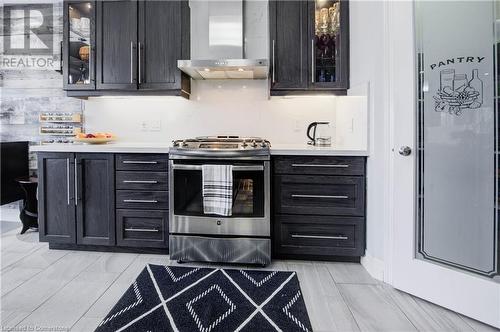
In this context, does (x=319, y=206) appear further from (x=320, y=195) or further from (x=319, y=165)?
(x=319, y=165)

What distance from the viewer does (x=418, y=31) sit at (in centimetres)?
187

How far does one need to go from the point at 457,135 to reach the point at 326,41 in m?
1.36

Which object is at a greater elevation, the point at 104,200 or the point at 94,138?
the point at 94,138

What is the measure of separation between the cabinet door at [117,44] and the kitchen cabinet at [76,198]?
29.8 inches

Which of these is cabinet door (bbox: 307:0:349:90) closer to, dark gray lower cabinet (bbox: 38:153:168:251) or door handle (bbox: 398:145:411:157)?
door handle (bbox: 398:145:411:157)

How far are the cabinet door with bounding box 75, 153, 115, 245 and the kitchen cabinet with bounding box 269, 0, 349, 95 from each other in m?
1.59

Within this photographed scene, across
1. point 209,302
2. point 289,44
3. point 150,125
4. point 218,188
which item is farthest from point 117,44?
point 209,302

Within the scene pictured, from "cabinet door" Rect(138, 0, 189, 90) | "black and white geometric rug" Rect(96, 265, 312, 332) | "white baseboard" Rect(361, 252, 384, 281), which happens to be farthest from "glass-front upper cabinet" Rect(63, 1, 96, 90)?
"white baseboard" Rect(361, 252, 384, 281)

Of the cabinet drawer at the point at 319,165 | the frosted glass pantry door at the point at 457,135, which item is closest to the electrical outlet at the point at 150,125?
the cabinet drawer at the point at 319,165

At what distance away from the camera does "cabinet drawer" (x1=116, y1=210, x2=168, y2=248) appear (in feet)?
8.04

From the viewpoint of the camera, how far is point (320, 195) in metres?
2.33

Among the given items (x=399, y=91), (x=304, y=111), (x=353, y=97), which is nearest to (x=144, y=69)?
(x=304, y=111)

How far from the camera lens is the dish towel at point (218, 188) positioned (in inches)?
88.2

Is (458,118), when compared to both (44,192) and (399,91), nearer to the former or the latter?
(399,91)
